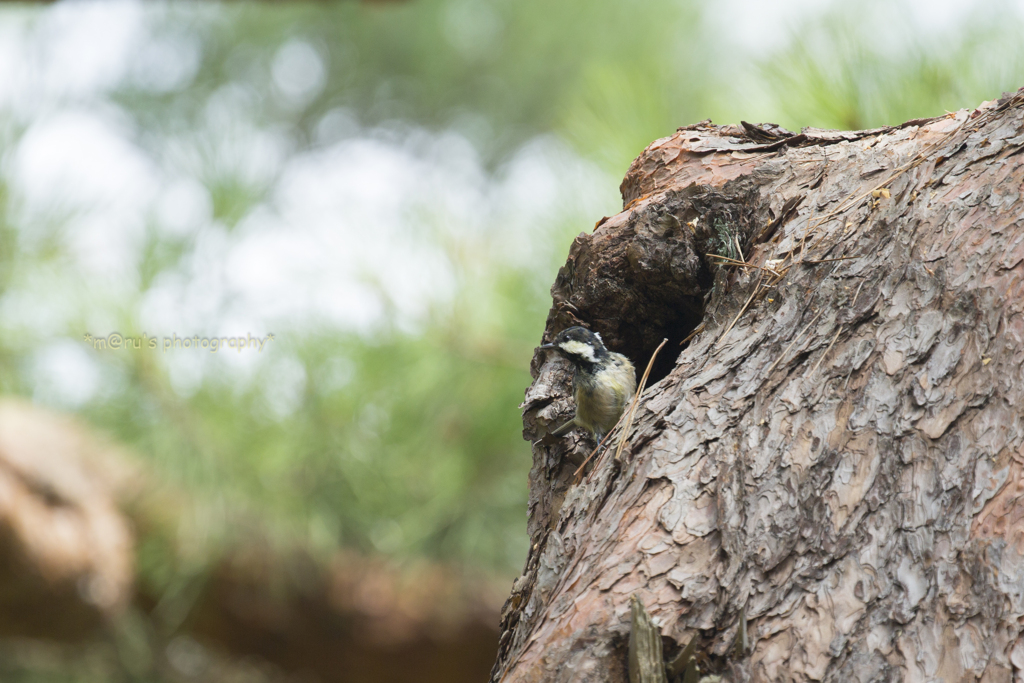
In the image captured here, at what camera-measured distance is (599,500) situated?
1.45 meters

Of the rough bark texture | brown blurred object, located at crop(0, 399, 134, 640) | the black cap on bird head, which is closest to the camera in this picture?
the rough bark texture

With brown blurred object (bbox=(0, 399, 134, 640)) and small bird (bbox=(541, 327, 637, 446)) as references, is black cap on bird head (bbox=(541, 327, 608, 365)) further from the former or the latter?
brown blurred object (bbox=(0, 399, 134, 640))

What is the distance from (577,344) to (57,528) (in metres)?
3.93

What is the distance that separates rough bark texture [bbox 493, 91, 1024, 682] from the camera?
1177 mm

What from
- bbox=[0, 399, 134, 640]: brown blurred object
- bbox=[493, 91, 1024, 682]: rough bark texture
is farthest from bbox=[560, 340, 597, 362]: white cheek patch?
bbox=[0, 399, 134, 640]: brown blurred object

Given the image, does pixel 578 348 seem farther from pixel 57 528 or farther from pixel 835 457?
pixel 57 528

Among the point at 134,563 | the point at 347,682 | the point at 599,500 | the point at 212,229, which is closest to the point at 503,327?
the point at 212,229

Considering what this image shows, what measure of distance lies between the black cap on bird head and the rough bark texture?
0.40 m

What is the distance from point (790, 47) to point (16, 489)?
459cm

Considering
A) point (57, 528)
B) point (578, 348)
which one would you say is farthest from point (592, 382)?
point (57, 528)

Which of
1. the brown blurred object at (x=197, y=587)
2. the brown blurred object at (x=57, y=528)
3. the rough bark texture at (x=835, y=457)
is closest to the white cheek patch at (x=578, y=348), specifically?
the rough bark texture at (x=835, y=457)

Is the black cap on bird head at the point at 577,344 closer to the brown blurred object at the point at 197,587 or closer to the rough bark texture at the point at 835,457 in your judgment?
the rough bark texture at the point at 835,457

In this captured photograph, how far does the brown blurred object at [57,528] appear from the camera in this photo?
4258 mm

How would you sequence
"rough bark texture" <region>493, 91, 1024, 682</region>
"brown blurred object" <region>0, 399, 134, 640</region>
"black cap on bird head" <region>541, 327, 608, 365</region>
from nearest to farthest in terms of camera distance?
"rough bark texture" <region>493, 91, 1024, 682</region> < "black cap on bird head" <region>541, 327, 608, 365</region> < "brown blurred object" <region>0, 399, 134, 640</region>
